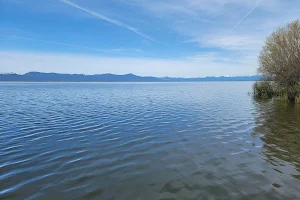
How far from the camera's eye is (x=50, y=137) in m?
12.5

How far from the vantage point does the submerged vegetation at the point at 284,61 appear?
2906 cm

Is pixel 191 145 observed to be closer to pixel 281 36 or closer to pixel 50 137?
pixel 50 137

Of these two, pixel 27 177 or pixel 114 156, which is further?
pixel 114 156

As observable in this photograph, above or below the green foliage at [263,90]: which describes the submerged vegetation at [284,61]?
above

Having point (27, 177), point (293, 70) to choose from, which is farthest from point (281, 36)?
point (27, 177)

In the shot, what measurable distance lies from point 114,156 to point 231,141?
6.49m

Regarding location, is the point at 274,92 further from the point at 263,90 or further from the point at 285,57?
the point at 285,57

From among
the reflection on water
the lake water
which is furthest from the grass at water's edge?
the lake water

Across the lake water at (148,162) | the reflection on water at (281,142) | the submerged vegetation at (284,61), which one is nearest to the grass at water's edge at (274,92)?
the submerged vegetation at (284,61)

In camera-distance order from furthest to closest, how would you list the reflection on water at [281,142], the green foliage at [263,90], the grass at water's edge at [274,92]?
the green foliage at [263,90] < the grass at water's edge at [274,92] < the reflection on water at [281,142]

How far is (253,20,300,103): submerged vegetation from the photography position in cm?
2906

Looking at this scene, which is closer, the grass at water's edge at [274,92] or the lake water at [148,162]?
the lake water at [148,162]

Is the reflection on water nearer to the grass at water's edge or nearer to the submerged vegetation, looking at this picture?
the submerged vegetation

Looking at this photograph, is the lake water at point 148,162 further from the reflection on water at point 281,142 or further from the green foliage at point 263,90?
the green foliage at point 263,90
